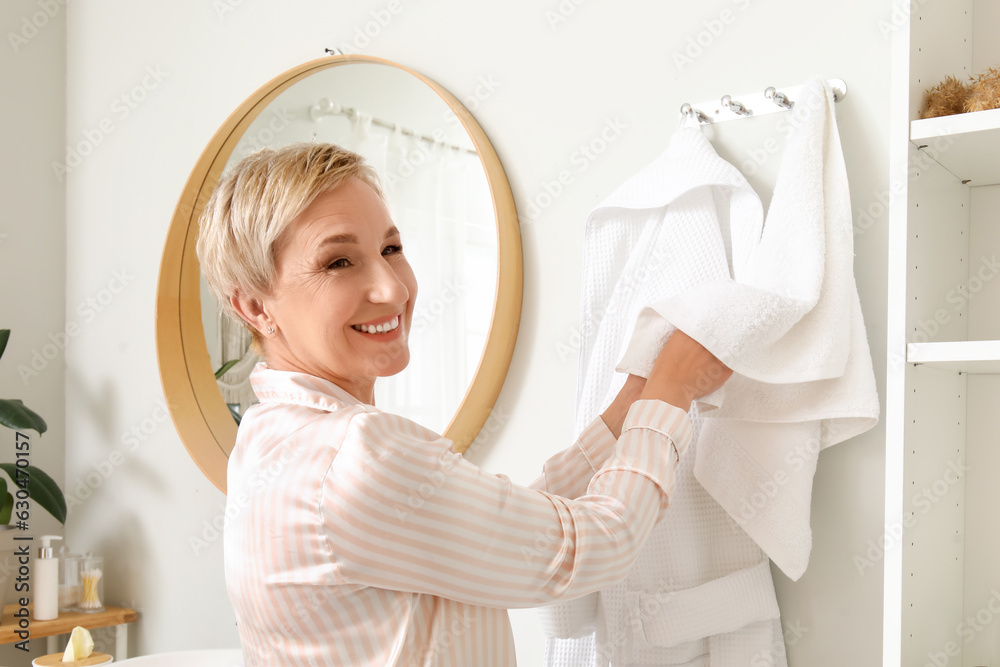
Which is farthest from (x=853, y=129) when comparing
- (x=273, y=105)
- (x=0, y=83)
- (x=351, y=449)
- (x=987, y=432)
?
(x=0, y=83)

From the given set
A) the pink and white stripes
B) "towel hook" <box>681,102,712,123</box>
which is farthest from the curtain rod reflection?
the pink and white stripes

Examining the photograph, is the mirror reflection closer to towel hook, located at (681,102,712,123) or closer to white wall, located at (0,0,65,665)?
towel hook, located at (681,102,712,123)

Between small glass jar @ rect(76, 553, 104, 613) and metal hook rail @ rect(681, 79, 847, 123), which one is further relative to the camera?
small glass jar @ rect(76, 553, 104, 613)

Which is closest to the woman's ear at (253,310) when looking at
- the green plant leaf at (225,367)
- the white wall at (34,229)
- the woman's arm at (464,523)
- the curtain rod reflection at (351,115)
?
the woman's arm at (464,523)

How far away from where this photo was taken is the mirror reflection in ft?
4.27

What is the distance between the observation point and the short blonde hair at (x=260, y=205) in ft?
2.95

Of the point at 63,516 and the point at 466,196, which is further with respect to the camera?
the point at 63,516

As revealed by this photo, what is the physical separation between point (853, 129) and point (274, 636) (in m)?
0.85

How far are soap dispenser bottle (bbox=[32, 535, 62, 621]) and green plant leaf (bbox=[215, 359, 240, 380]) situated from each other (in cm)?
50

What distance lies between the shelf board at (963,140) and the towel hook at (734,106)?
0.27 m

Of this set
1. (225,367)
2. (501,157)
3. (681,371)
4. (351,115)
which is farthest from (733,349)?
(225,367)

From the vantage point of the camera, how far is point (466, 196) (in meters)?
1.32

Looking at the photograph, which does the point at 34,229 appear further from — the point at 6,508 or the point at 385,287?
the point at 385,287

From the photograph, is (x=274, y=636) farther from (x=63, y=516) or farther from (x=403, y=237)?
(x=63, y=516)
